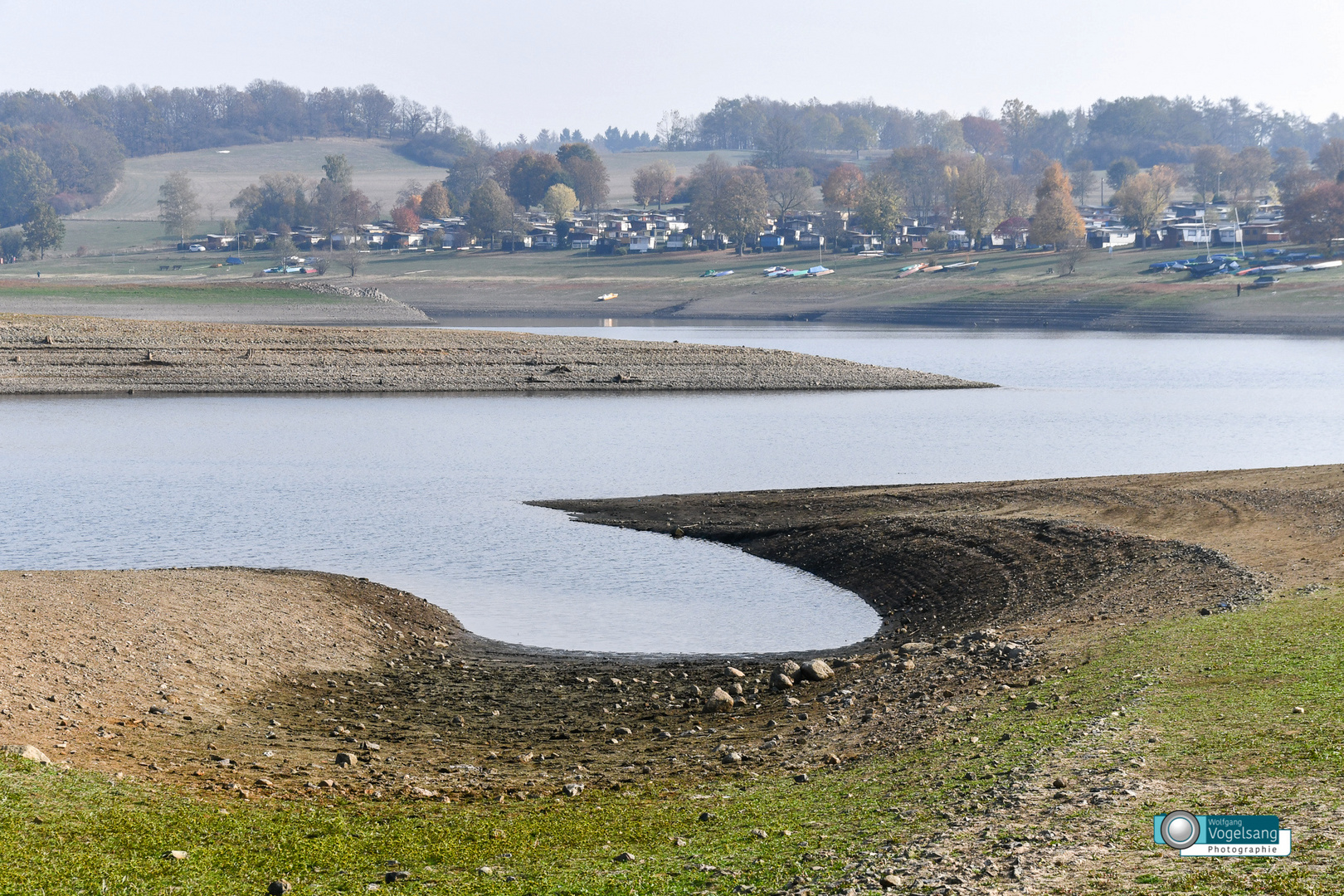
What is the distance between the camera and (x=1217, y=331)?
10431 cm

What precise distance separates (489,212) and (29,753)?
170 m

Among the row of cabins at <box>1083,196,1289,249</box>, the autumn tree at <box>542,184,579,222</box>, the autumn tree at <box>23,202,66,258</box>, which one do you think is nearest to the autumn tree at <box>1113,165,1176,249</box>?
the row of cabins at <box>1083,196,1289,249</box>

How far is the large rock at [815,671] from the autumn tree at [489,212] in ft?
545

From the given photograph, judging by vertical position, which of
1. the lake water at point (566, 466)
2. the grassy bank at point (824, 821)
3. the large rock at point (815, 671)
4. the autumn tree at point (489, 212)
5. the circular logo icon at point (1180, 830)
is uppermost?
the autumn tree at point (489, 212)

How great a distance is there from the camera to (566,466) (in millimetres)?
38500

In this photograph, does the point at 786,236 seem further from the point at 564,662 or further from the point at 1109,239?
the point at 564,662

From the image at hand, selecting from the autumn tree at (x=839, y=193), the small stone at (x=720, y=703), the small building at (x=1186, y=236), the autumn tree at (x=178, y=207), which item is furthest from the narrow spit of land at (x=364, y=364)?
the autumn tree at (x=178, y=207)

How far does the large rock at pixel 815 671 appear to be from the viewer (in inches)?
626

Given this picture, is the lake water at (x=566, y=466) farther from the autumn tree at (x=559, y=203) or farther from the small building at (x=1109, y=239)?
the autumn tree at (x=559, y=203)

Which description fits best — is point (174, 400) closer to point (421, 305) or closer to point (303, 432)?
point (303, 432)

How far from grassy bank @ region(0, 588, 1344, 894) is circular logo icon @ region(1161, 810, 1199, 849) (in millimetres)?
140

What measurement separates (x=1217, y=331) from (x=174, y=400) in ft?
276

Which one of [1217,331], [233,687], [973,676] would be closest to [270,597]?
[233,687]

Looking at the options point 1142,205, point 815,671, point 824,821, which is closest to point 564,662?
point 815,671
